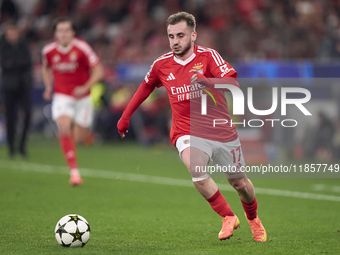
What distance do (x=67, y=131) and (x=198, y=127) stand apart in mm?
4288

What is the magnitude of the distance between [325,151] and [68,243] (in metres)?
8.23

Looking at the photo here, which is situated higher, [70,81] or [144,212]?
[70,81]

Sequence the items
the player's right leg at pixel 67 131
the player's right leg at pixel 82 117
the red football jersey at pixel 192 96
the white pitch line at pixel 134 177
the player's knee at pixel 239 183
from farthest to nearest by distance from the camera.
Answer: the player's right leg at pixel 82 117, the player's right leg at pixel 67 131, the white pitch line at pixel 134 177, the red football jersey at pixel 192 96, the player's knee at pixel 239 183

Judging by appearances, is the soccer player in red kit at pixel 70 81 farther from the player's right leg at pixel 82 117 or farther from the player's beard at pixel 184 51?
the player's beard at pixel 184 51

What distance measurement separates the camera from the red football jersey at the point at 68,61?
9664mm

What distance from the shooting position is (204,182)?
5.40 m

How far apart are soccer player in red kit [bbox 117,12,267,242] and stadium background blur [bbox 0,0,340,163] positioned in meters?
6.86

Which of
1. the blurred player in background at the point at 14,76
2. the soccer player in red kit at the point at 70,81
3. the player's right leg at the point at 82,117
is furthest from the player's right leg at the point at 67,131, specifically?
the blurred player in background at the point at 14,76

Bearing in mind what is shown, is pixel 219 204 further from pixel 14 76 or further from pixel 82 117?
pixel 14 76

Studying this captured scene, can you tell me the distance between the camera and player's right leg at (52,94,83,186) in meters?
9.45

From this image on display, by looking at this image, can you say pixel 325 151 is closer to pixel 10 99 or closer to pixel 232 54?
pixel 232 54

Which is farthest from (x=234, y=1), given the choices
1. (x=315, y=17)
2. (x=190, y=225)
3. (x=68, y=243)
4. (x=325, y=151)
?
(x=68, y=243)

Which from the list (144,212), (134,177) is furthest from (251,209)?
(134,177)

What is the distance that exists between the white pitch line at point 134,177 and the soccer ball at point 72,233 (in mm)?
4368
